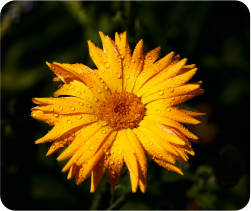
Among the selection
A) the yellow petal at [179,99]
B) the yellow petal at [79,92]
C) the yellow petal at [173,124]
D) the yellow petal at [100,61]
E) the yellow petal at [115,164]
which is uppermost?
the yellow petal at [100,61]

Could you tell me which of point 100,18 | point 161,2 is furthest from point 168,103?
point 161,2

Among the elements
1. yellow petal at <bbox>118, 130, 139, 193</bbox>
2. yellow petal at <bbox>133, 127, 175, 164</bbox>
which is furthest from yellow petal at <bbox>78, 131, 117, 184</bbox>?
yellow petal at <bbox>133, 127, 175, 164</bbox>

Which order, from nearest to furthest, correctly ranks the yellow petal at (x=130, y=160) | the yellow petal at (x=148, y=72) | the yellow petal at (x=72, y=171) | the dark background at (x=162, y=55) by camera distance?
1. the yellow petal at (x=130, y=160)
2. the yellow petal at (x=72, y=171)
3. the yellow petal at (x=148, y=72)
4. the dark background at (x=162, y=55)

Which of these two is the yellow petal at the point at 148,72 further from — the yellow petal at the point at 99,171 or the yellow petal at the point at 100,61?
the yellow petal at the point at 99,171

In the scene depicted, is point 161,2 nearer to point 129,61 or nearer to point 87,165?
point 129,61

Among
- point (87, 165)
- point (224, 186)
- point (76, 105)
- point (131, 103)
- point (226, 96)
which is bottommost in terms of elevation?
point (87, 165)

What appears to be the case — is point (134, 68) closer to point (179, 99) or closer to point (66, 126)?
point (179, 99)

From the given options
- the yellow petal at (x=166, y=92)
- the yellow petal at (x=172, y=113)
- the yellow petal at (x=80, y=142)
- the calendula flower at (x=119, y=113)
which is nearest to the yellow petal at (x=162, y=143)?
the calendula flower at (x=119, y=113)

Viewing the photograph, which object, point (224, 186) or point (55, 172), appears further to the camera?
point (55, 172)
